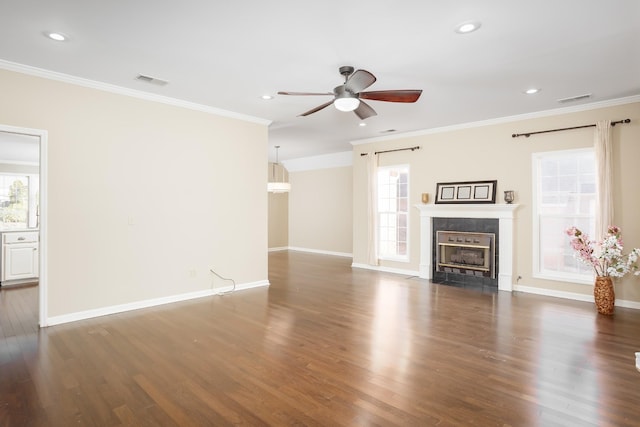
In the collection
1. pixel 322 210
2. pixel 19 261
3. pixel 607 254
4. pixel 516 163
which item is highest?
pixel 516 163

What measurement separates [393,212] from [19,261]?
685 cm

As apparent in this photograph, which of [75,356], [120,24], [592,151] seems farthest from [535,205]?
[75,356]

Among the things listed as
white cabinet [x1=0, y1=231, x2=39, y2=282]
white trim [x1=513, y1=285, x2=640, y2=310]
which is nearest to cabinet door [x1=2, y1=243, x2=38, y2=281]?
white cabinet [x1=0, y1=231, x2=39, y2=282]

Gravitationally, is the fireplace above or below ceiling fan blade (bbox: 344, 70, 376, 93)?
below

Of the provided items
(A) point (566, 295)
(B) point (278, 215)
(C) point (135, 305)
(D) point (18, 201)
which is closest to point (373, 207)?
(A) point (566, 295)

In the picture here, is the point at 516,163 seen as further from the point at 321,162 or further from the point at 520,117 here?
the point at 321,162

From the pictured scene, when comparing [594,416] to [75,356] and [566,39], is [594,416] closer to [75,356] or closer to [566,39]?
[566,39]

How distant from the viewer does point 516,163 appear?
5.90 metres

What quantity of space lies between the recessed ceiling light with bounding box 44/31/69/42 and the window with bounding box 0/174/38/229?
6.55 m

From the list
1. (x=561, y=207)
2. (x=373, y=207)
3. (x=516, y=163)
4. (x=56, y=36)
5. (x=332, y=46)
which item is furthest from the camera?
(x=373, y=207)

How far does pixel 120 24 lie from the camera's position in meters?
2.97

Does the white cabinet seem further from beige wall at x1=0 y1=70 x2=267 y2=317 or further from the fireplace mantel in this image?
the fireplace mantel

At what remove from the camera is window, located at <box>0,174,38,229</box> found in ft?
25.9

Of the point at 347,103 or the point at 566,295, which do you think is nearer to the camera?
the point at 347,103
